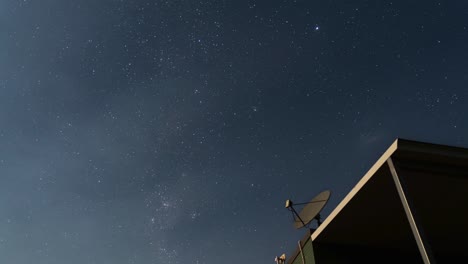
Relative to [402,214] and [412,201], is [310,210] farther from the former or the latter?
[412,201]

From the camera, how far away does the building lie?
5988 millimetres

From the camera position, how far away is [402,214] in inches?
302

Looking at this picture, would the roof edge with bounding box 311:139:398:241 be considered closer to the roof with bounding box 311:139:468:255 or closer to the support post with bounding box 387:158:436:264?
the roof with bounding box 311:139:468:255

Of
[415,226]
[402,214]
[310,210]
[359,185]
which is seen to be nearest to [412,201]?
[415,226]

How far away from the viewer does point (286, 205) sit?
9531 mm

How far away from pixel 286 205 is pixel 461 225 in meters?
3.37

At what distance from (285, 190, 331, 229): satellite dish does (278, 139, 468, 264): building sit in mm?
623

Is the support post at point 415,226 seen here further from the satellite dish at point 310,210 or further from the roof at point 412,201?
the satellite dish at point 310,210

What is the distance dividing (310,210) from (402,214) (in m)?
2.08

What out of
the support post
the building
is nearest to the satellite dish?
the building

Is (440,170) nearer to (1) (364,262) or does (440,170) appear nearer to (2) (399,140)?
(2) (399,140)

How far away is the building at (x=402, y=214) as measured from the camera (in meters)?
5.99

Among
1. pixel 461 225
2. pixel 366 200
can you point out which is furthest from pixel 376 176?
pixel 461 225

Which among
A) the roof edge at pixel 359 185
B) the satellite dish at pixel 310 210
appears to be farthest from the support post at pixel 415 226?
the satellite dish at pixel 310 210
